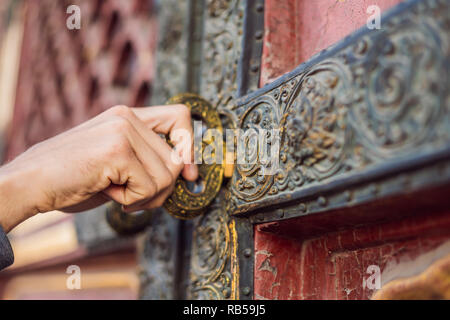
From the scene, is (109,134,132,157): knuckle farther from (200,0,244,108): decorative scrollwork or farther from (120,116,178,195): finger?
(200,0,244,108): decorative scrollwork

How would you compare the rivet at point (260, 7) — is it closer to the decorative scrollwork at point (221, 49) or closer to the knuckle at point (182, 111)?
the decorative scrollwork at point (221, 49)

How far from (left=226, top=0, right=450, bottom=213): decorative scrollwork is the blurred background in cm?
66

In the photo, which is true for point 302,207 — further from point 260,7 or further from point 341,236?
point 260,7

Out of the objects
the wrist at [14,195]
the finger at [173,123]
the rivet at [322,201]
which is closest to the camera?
the rivet at [322,201]

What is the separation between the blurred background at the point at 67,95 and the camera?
1.30 meters

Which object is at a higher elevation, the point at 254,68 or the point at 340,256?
the point at 254,68

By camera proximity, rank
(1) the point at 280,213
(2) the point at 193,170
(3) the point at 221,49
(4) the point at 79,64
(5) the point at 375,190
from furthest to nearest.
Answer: (4) the point at 79,64 → (3) the point at 221,49 → (2) the point at 193,170 → (1) the point at 280,213 → (5) the point at 375,190

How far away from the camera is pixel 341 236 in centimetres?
63

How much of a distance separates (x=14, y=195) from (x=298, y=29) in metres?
0.55

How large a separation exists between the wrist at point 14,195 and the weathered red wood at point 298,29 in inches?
16.0

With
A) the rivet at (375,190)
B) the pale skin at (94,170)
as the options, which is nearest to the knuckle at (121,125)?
the pale skin at (94,170)

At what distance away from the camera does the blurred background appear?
1.30 meters

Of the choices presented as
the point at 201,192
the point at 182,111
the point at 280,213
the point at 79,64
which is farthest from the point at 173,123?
the point at 79,64
